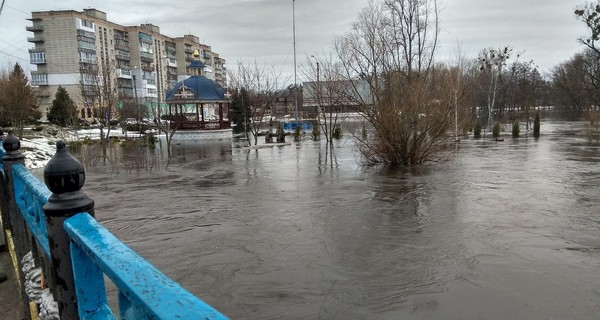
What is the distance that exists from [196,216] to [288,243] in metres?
2.66

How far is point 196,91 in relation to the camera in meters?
35.2

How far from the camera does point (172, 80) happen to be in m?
103

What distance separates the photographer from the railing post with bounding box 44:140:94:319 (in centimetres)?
166

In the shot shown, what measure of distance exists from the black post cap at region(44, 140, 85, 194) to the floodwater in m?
2.99

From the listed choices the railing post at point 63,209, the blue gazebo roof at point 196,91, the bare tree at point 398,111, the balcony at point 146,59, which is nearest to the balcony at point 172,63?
the balcony at point 146,59

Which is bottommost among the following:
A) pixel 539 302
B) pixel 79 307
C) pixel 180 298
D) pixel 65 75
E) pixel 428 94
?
pixel 539 302

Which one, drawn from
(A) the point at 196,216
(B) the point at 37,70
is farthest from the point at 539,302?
(B) the point at 37,70

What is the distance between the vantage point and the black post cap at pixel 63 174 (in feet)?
5.35

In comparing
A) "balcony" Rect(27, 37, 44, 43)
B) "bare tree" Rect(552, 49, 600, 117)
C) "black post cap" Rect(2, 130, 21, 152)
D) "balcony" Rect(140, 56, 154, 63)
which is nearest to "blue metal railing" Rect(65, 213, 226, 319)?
"black post cap" Rect(2, 130, 21, 152)

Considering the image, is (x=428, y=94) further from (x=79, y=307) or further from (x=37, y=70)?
(x=37, y=70)

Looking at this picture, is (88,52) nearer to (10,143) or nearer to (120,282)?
(10,143)

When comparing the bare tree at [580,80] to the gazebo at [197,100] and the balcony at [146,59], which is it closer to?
the gazebo at [197,100]

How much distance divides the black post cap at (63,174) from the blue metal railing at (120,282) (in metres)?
0.12

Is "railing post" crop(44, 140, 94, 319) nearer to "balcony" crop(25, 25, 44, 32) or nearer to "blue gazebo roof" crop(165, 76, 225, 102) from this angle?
"blue gazebo roof" crop(165, 76, 225, 102)
